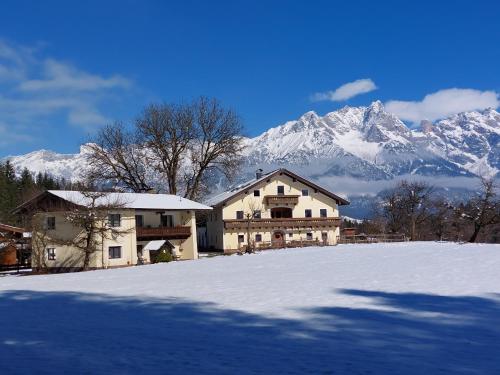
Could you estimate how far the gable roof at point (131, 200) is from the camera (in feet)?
141

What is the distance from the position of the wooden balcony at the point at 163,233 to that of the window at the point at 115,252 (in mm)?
2288

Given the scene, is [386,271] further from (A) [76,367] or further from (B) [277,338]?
(A) [76,367]

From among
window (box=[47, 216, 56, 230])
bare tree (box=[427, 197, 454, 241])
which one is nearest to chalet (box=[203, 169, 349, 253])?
window (box=[47, 216, 56, 230])

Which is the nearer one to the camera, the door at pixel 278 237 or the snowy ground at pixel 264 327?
the snowy ground at pixel 264 327

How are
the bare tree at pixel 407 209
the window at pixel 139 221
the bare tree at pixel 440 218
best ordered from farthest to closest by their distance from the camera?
the bare tree at pixel 407 209, the bare tree at pixel 440 218, the window at pixel 139 221

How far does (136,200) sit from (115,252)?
5.63 m

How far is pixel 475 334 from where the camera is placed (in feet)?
39.1

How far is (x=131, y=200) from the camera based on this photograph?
155ft

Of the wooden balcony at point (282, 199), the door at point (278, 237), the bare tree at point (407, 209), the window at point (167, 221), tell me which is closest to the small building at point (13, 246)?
the window at point (167, 221)

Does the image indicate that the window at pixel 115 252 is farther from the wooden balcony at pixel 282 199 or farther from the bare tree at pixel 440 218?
the bare tree at pixel 440 218

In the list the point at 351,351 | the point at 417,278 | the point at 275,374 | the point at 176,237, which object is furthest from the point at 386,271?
the point at 176,237

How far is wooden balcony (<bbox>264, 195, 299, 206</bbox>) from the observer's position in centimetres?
6225

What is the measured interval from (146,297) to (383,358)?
38.1 feet

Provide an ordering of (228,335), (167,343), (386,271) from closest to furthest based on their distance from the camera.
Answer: (167,343), (228,335), (386,271)
